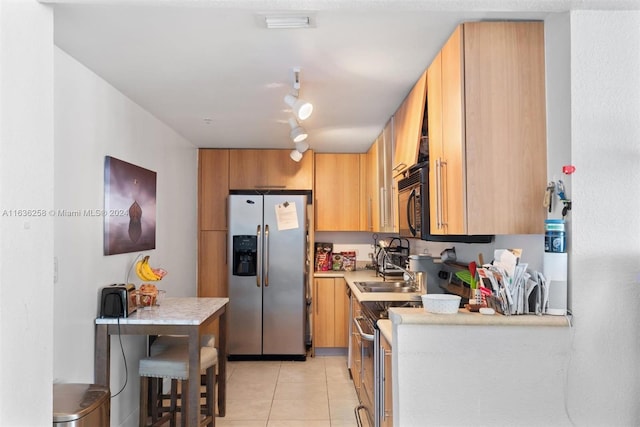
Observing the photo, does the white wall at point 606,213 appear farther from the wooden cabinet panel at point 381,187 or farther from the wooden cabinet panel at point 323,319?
the wooden cabinet panel at point 323,319

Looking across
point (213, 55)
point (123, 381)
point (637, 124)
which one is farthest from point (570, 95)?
point (123, 381)

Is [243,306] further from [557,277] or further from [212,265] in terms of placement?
[557,277]

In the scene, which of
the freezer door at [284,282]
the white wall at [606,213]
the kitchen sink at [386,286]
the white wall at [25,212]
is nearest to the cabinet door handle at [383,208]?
the kitchen sink at [386,286]

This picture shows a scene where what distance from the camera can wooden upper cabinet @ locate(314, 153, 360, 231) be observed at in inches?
207

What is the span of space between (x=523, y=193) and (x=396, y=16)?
872mm

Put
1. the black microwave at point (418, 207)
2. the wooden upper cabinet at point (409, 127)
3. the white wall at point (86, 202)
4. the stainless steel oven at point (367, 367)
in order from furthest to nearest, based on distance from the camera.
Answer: the stainless steel oven at point (367, 367) → the wooden upper cabinet at point (409, 127) → the black microwave at point (418, 207) → the white wall at point (86, 202)

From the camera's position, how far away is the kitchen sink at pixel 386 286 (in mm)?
3781

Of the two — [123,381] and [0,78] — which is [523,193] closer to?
[0,78]

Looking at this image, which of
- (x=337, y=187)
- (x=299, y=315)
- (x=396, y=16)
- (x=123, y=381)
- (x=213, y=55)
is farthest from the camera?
(x=337, y=187)

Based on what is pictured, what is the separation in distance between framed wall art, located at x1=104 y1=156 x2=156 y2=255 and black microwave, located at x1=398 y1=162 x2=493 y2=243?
5.76 feet

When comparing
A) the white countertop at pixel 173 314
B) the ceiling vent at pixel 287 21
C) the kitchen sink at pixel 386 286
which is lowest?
the white countertop at pixel 173 314

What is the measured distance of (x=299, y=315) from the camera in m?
4.78

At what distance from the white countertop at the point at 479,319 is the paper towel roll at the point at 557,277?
0.05m

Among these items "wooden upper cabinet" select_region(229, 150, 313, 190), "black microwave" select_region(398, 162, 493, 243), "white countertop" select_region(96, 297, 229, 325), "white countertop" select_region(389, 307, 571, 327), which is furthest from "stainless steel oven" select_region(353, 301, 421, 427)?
"wooden upper cabinet" select_region(229, 150, 313, 190)
